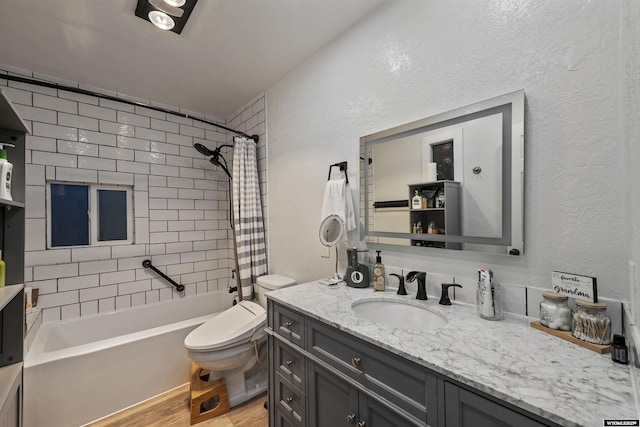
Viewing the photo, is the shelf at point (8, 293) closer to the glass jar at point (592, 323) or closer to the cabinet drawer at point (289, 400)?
the cabinet drawer at point (289, 400)

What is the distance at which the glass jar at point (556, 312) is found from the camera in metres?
0.86

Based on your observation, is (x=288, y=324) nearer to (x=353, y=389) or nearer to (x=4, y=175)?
(x=353, y=389)

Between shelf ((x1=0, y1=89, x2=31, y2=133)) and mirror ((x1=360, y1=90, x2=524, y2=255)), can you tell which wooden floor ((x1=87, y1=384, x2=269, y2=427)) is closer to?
mirror ((x1=360, y1=90, x2=524, y2=255))

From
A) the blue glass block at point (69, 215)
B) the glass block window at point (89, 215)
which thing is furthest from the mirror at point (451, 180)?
the blue glass block at point (69, 215)

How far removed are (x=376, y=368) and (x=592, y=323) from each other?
67 centimetres

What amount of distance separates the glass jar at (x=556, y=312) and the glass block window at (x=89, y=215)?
10.1ft

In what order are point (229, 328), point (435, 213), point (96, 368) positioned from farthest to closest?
point (229, 328)
point (96, 368)
point (435, 213)

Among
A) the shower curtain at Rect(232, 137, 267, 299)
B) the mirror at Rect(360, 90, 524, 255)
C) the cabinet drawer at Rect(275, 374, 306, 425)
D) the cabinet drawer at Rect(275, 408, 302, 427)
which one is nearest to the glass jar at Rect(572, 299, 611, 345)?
the mirror at Rect(360, 90, 524, 255)

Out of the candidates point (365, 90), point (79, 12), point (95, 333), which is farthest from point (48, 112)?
point (365, 90)

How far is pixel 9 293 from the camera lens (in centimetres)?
93

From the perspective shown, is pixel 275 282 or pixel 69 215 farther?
pixel 69 215

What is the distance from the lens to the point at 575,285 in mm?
850

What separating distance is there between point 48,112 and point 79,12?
3.69ft

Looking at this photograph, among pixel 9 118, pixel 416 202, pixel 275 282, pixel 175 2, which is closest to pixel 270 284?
pixel 275 282
